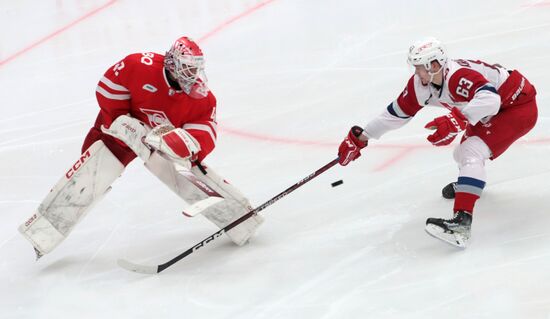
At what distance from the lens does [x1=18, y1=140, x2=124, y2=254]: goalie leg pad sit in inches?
137

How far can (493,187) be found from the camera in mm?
3705

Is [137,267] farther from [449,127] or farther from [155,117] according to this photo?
[449,127]

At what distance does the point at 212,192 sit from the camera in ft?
11.3

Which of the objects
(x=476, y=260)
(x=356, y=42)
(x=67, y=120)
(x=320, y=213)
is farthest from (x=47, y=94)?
(x=476, y=260)

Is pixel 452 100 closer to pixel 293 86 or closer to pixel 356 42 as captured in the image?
pixel 293 86

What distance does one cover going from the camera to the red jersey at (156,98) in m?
3.39

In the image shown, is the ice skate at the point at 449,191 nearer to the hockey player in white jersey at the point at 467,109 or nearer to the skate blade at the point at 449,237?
the hockey player in white jersey at the point at 467,109

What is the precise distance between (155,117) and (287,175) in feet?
3.40

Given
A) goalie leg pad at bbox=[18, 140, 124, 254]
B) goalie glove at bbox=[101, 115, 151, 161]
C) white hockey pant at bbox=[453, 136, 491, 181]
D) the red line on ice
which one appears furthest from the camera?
the red line on ice

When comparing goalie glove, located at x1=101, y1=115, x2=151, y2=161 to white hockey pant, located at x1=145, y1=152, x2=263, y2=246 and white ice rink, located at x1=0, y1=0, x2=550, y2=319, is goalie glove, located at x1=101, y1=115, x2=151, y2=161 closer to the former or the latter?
white hockey pant, located at x1=145, y1=152, x2=263, y2=246

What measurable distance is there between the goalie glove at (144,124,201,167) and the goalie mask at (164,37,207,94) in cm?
22

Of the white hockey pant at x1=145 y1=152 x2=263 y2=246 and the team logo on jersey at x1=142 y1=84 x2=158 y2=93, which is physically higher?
the team logo on jersey at x1=142 y1=84 x2=158 y2=93

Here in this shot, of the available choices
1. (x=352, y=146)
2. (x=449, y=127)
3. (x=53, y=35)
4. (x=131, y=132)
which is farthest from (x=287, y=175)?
(x=53, y=35)

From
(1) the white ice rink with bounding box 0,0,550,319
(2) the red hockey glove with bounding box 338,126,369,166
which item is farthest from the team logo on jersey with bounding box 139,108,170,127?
(2) the red hockey glove with bounding box 338,126,369,166
